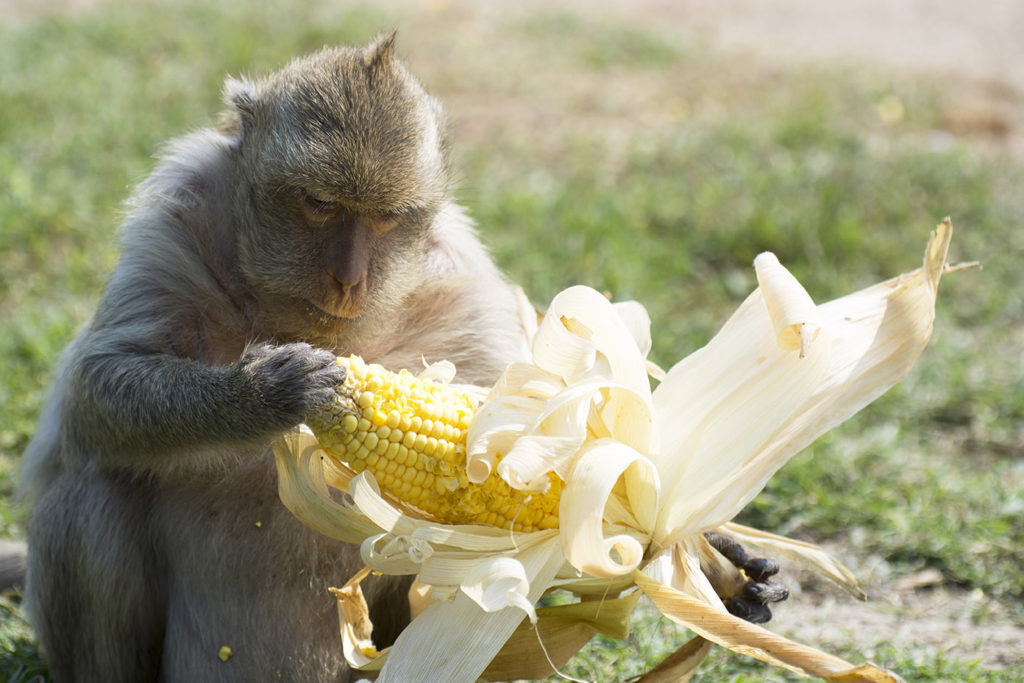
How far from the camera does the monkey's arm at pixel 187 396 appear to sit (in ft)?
9.77

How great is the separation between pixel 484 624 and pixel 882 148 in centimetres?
607

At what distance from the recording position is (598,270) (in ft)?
21.1

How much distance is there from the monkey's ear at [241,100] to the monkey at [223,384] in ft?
0.33

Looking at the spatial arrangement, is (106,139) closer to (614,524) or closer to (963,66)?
(614,524)

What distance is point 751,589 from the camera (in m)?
3.37

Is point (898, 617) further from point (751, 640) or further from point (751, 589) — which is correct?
point (751, 640)

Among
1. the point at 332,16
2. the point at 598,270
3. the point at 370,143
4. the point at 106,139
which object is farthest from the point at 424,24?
the point at 370,143

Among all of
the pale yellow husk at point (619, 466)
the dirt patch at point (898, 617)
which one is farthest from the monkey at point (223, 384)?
the dirt patch at point (898, 617)

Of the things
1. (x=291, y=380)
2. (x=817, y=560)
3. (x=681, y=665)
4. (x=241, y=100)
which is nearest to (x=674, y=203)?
(x=241, y=100)

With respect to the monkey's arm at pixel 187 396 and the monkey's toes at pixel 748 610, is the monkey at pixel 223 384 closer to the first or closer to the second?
the monkey's arm at pixel 187 396

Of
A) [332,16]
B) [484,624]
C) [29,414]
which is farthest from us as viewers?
[332,16]

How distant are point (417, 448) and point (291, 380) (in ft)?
1.18

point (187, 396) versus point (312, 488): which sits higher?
point (187, 396)

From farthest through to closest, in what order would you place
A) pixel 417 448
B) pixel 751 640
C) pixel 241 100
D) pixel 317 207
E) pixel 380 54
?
pixel 241 100
pixel 380 54
pixel 317 207
pixel 417 448
pixel 751 640
